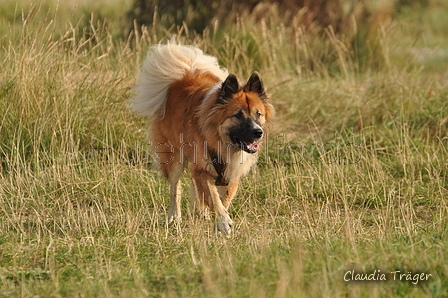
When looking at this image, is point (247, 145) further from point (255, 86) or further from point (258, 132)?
point (255, 86)

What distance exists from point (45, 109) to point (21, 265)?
281 centimetres

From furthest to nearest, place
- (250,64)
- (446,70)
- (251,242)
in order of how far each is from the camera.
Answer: (446,70)
(250,64)
(251,242)

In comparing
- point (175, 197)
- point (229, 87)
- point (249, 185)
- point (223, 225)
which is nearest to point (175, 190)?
point (175, 197)

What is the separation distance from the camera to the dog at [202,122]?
209 inches

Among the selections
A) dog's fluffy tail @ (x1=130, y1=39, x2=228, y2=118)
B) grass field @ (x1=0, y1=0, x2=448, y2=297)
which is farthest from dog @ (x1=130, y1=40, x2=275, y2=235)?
grass field @ (x1=0, y1=0, x2=448, y2=297)

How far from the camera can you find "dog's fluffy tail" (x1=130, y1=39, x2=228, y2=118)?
20.0 feet

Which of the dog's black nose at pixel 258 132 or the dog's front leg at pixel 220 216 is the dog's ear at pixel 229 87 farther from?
the dog's front leg at pixel 220 216

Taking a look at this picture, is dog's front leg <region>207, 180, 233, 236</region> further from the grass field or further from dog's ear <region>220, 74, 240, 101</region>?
dog's ear <region>220, 74, 240, 101</region>

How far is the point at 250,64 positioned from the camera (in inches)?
344

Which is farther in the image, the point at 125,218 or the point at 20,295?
the point at 125,218

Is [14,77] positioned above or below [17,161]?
above

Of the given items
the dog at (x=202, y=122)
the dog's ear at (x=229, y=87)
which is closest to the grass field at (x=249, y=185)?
the dog at (x=202, y=122)

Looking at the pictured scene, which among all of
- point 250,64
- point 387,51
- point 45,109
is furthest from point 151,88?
point 387,51

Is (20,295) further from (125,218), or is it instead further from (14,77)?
(14,77)
